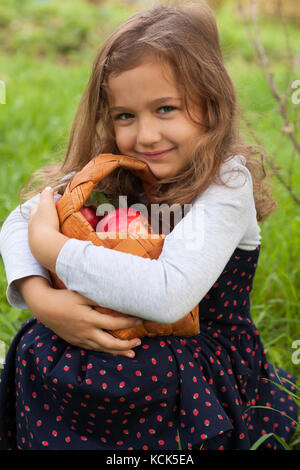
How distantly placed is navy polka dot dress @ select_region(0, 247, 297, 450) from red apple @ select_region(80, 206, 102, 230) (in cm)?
32

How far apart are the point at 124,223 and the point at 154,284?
201 mm

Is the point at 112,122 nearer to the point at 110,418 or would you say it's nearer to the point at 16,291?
the point at 16,291

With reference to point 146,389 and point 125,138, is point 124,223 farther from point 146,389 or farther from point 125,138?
point 146,389

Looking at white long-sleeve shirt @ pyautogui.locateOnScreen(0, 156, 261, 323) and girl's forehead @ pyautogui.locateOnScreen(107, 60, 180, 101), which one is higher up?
girl's forehead @ pyautogui.locateOnScreen(107, 60, 180, 101)

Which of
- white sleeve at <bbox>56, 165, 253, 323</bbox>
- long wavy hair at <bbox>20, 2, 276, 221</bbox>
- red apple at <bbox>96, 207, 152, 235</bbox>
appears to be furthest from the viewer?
long wavy hair at <bbox>20, 2, 276, 221</bbox>

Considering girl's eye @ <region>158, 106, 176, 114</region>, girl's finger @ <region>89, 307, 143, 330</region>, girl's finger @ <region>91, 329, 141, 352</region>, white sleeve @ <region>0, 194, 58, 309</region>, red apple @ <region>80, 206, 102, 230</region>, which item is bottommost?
girl's finger @ <region>91, 329, 141, 352</region>

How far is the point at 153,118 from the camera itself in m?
1.46

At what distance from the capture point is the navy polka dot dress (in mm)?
1294

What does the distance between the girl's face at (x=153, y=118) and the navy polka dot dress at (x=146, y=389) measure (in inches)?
13.6

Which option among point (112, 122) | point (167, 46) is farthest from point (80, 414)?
point (167, 46)

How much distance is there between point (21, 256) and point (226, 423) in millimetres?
689

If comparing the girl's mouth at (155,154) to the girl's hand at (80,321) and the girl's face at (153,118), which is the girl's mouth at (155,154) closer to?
the girl's face at (153,118)

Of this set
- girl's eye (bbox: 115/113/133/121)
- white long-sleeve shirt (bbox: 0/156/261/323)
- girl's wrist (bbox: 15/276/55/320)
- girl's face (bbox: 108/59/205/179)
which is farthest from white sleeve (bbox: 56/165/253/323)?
girl's eye (bbox: 115/113/133/121)

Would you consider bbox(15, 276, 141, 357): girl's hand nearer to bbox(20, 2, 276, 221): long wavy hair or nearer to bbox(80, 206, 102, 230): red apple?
bbox(80, 206, 102, 230): red apple
